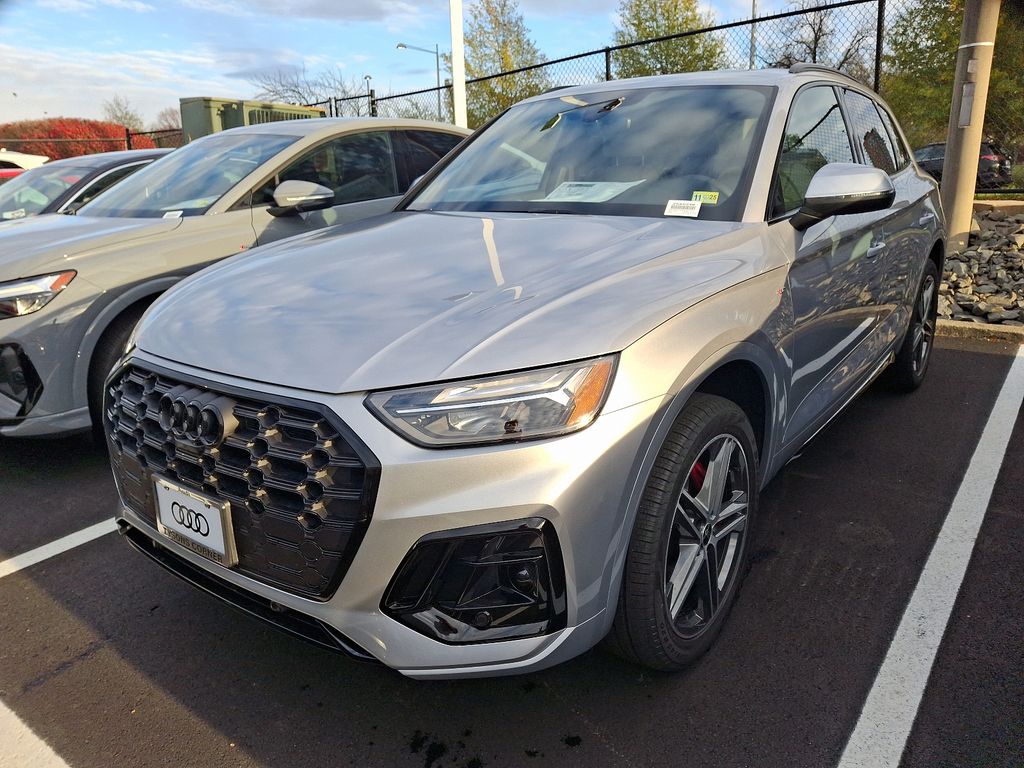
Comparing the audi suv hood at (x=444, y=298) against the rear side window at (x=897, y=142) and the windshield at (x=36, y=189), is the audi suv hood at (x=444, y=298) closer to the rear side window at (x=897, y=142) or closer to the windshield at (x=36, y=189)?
the rear side window at (x=897, y=142)

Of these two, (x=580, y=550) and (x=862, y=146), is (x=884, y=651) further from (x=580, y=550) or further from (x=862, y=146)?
(x=862, y=146)

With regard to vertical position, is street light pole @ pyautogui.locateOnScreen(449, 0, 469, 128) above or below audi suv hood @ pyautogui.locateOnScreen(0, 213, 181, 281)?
above

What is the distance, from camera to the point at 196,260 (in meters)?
4.11

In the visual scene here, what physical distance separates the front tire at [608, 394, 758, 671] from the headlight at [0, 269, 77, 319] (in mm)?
3010

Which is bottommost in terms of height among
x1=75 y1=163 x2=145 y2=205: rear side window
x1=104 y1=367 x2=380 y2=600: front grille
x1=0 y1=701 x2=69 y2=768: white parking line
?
x1=0 y1=701 x2=69 y2=768: white parking line

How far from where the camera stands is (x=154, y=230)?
409 centimetres

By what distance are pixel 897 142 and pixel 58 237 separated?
4.40 metres

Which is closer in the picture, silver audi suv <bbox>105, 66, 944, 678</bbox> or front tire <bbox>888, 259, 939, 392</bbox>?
silver audi suv <bbox>105, 66, 944, 678</bbox>

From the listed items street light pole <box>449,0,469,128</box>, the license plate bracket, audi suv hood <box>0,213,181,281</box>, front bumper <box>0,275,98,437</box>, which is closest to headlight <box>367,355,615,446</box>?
the license plate bracket

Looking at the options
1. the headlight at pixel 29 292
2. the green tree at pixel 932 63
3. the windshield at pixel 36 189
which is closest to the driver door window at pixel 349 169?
the headlight at pixel 29 292

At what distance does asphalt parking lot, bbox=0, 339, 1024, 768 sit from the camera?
2.01m

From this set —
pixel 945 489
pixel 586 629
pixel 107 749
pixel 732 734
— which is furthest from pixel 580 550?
pixel 945 489

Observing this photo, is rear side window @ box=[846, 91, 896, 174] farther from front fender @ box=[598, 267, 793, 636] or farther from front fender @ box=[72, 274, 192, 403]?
front fender @ box=[72, 274, 192, 403]

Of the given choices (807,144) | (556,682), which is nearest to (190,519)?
(556,682)
